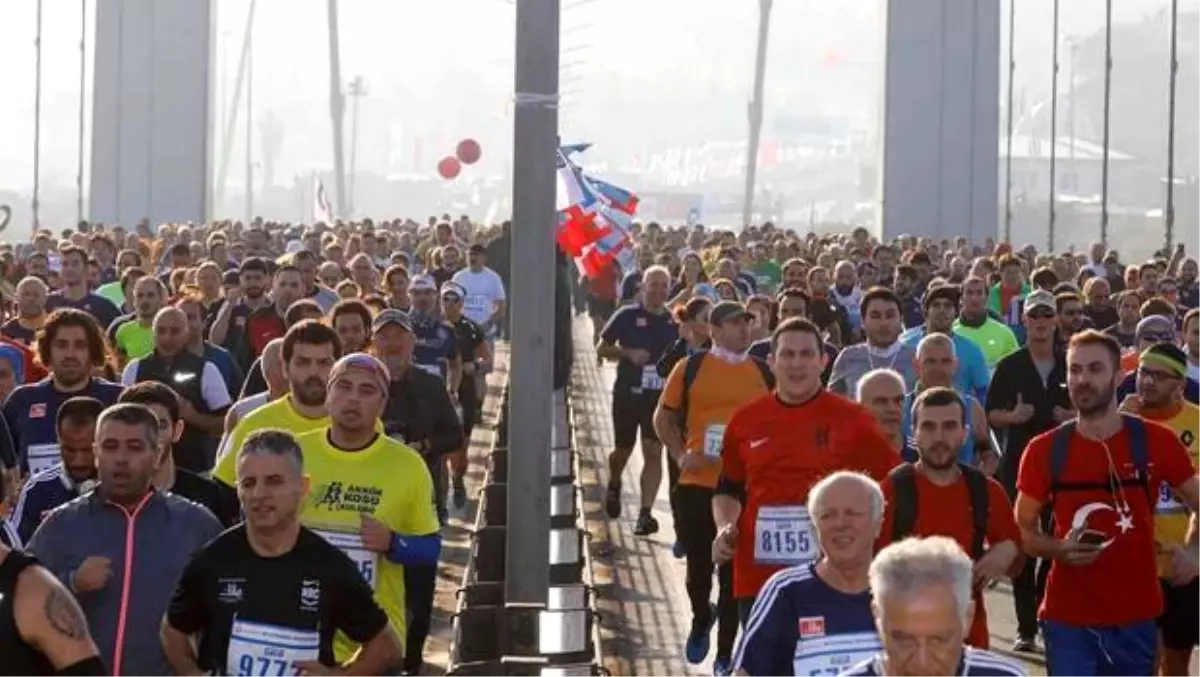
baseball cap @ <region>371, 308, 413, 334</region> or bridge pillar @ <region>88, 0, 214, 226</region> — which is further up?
bridge pillar @ <region>88, 0, 214, 226</region>

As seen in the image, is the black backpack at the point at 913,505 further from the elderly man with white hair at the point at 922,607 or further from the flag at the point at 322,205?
the flag at the point at 322,205

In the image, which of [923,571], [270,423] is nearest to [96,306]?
[270,423]

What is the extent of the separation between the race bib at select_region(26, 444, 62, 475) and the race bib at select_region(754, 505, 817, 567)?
279 centimetres

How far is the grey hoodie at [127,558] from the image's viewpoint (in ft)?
24.2

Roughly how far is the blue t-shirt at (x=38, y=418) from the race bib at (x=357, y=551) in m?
2.24

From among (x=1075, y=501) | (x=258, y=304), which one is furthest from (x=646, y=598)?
(x=1075, y=501)

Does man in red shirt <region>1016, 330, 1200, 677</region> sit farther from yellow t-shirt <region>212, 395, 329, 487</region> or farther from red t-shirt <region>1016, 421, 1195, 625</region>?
yellow t-shirt <region>212, 395, 329, 487</region>

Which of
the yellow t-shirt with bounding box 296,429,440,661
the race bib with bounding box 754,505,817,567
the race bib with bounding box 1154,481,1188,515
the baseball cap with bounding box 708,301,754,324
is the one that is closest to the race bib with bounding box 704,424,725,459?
the baseball cap with bounding box 708,301,754,324

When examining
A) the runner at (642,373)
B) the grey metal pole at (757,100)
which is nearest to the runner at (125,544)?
the runner at (642,373)

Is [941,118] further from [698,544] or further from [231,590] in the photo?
[231,590]

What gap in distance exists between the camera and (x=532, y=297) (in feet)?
35.3

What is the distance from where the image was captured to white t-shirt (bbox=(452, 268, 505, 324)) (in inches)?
932

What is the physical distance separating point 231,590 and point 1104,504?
3.42 m

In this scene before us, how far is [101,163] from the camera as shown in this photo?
5434 centimetres
